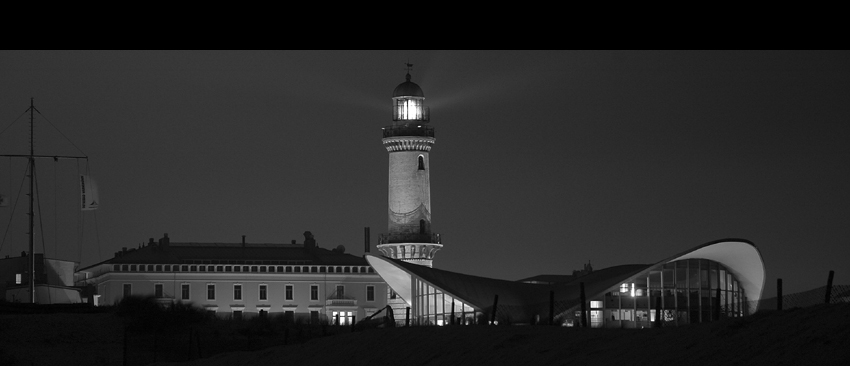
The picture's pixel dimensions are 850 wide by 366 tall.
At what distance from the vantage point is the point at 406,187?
97375mm

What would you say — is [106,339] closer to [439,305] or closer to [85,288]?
[439,305]

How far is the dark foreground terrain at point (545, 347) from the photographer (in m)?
22.2

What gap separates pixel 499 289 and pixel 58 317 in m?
22.9

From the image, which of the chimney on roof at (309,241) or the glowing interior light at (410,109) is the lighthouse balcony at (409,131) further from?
the chimney on roof at (309,241)

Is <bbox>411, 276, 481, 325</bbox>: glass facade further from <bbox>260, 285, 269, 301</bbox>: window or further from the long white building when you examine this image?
<bbox>260, 285, 269, 301</bbox>: window

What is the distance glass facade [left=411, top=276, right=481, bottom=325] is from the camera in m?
70.4

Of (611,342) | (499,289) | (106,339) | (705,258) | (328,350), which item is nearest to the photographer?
(611,342)

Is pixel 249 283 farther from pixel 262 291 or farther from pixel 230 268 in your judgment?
pixel 230 268

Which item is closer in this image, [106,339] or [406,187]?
[106,339]

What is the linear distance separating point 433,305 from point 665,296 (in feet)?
41.3

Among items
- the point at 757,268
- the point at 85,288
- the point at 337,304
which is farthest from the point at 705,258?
the point at 85,288

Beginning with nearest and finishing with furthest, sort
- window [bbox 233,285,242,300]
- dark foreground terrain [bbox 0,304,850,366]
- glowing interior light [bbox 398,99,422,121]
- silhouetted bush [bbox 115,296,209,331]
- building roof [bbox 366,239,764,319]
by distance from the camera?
dark foreground terrain [bbox 0,304,850,366] < silhouetted bush [bbox 115,296,209,331] < building roof [bbox 366,239,764,319] < window [bbox 233,285,242,300] < glowing interior light [bbox 398,99,422,121]

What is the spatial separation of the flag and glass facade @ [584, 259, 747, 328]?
31.2 metres

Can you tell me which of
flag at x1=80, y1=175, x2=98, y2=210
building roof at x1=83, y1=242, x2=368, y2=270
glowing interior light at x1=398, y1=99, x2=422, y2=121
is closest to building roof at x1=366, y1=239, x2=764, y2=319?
flag at x1=80, y1=175, x2=98, y2=210
